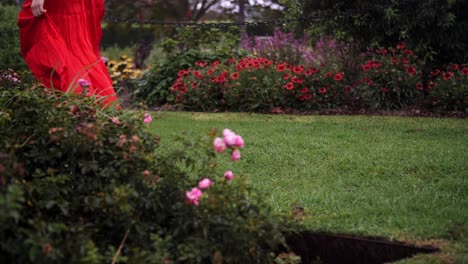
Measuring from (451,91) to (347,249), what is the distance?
498cm

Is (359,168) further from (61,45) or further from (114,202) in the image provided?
(114,202)

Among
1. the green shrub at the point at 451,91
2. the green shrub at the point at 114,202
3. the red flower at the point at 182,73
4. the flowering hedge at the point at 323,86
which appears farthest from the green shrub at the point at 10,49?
the green shrub at the point at 114,202

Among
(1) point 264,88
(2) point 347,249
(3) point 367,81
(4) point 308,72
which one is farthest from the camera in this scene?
(4) point 308,72

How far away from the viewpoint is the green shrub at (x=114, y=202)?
2.81 m

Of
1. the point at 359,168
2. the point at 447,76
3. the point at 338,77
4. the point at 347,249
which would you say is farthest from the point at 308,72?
the point at 347,249

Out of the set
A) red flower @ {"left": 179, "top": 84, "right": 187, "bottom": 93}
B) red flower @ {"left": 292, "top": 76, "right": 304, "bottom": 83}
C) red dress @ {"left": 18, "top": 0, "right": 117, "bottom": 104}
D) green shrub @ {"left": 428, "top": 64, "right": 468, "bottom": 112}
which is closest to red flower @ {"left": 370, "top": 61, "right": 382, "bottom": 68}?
green shrub @ {"left": 428, "top": 64, "right": 468, "bottom": 112}

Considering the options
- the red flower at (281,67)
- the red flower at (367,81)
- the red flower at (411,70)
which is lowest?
the red flower at (367,81)

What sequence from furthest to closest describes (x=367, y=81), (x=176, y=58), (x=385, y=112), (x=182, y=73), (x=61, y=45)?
(x=176, y=58)
(x=182, y=73)
(x=367, y=81)
(x=385, y=112)
(x=61, y=45)

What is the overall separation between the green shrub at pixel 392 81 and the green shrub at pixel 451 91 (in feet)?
0.78

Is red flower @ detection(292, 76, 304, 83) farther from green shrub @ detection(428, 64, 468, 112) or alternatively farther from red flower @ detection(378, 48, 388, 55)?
green shrub @ detection(428, 64, 468, 112)

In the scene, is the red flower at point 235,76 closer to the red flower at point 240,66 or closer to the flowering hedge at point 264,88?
the flowering hedge at point 264,88

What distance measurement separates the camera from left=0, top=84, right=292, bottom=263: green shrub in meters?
2.81

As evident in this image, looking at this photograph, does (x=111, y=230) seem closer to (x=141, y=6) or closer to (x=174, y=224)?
(x=174, y=224)

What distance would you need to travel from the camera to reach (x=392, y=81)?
8.49 meters
